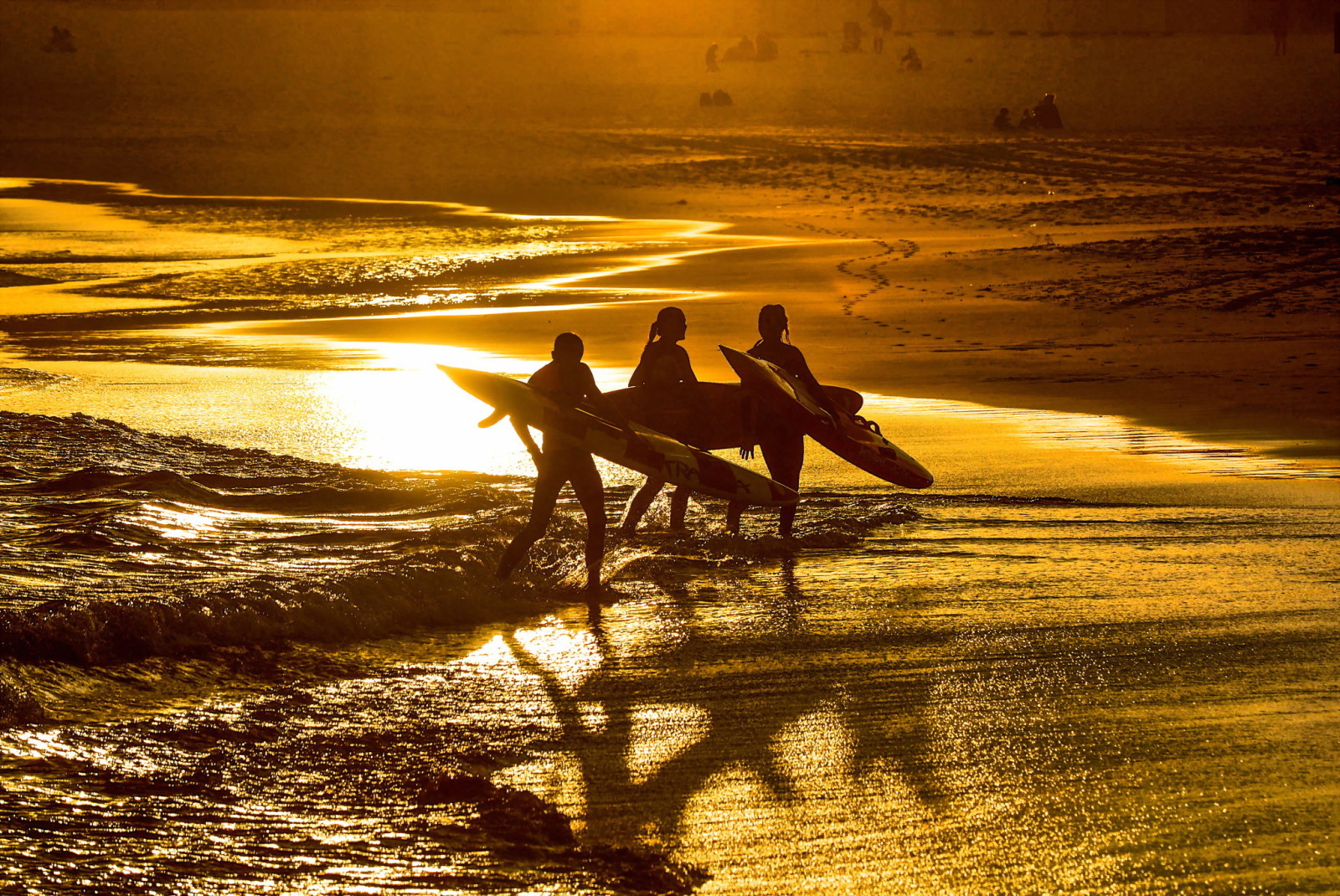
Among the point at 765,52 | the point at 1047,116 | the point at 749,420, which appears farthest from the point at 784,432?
the point at 765,52

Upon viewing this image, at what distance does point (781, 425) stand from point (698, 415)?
46cm

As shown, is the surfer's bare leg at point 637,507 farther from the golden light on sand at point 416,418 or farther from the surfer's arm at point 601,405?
the golden light on sand at point 416,418

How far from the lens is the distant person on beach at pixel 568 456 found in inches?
284

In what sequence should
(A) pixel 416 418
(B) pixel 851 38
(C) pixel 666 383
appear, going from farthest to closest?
(B) pixel 851 38, (A) pixel 416 418, (C) pixel 666 383

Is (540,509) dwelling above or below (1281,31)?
below

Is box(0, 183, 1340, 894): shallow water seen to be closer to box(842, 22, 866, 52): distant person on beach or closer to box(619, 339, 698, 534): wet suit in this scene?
box(619, 339, 698, 534): wet suit

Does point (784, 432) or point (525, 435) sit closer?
point (525, 435)

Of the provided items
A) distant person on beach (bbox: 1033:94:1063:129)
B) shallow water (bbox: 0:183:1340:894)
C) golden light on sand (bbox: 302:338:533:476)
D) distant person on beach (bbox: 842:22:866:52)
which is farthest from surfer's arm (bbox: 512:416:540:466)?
distant person on beach (bbox: 842:22:866:52)

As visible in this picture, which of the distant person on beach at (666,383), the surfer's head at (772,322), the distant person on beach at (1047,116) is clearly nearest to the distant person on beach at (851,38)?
the distant person on beach at (1047,116)

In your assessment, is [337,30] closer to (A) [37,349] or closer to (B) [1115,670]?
(A) [37,349]

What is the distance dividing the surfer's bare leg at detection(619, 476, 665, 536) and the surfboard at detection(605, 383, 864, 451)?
15.8 inches

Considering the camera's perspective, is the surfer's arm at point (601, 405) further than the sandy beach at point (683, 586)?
Yes

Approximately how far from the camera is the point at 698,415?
8.47 metres

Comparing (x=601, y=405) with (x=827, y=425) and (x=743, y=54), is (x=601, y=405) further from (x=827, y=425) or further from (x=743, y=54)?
(x=743, y=54)
